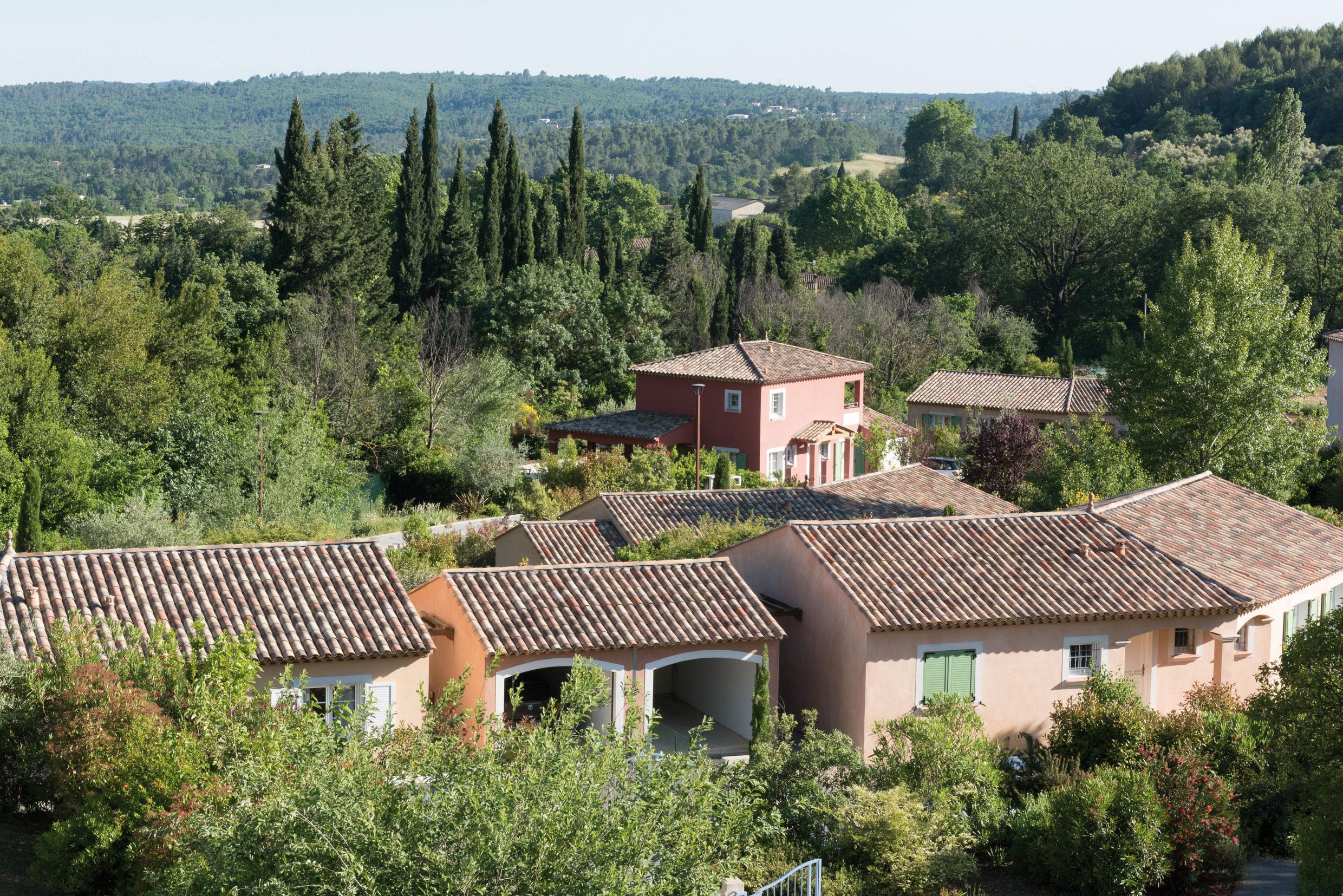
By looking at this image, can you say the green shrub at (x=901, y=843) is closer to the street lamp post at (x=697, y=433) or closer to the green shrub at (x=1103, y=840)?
the green shrub at (x=1103, y=840)

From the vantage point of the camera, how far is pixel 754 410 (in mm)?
46219

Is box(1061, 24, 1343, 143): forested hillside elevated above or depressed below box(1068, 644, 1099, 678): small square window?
above

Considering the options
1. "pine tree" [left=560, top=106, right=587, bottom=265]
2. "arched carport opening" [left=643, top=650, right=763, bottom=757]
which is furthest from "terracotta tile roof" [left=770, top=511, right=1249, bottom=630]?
"pine tree" [left=560, top=106, right=587, bottom=265]

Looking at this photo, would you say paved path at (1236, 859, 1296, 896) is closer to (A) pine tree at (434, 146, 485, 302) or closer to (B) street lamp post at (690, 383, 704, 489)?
(B) street lamp post at (690, 383, 704, 489)

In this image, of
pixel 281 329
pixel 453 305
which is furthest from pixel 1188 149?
pixel 281 329

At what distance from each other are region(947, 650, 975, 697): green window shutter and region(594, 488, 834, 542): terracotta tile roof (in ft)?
25.6

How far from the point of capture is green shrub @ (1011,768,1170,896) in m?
16.4

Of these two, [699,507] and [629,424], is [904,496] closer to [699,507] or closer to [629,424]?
[699,507]

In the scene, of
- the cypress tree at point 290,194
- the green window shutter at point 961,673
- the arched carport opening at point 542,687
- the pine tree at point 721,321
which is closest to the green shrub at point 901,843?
the arched carport opening at point 542,687

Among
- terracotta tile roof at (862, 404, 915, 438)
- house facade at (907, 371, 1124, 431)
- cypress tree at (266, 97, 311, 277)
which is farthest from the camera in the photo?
house facade at (907, 371, 1124, 431)

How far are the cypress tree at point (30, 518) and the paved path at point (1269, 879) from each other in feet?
86.5

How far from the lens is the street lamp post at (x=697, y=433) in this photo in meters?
40.1

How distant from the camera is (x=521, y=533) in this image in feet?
96.8

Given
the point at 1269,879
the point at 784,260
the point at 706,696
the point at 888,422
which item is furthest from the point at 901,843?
the point at 784,260
